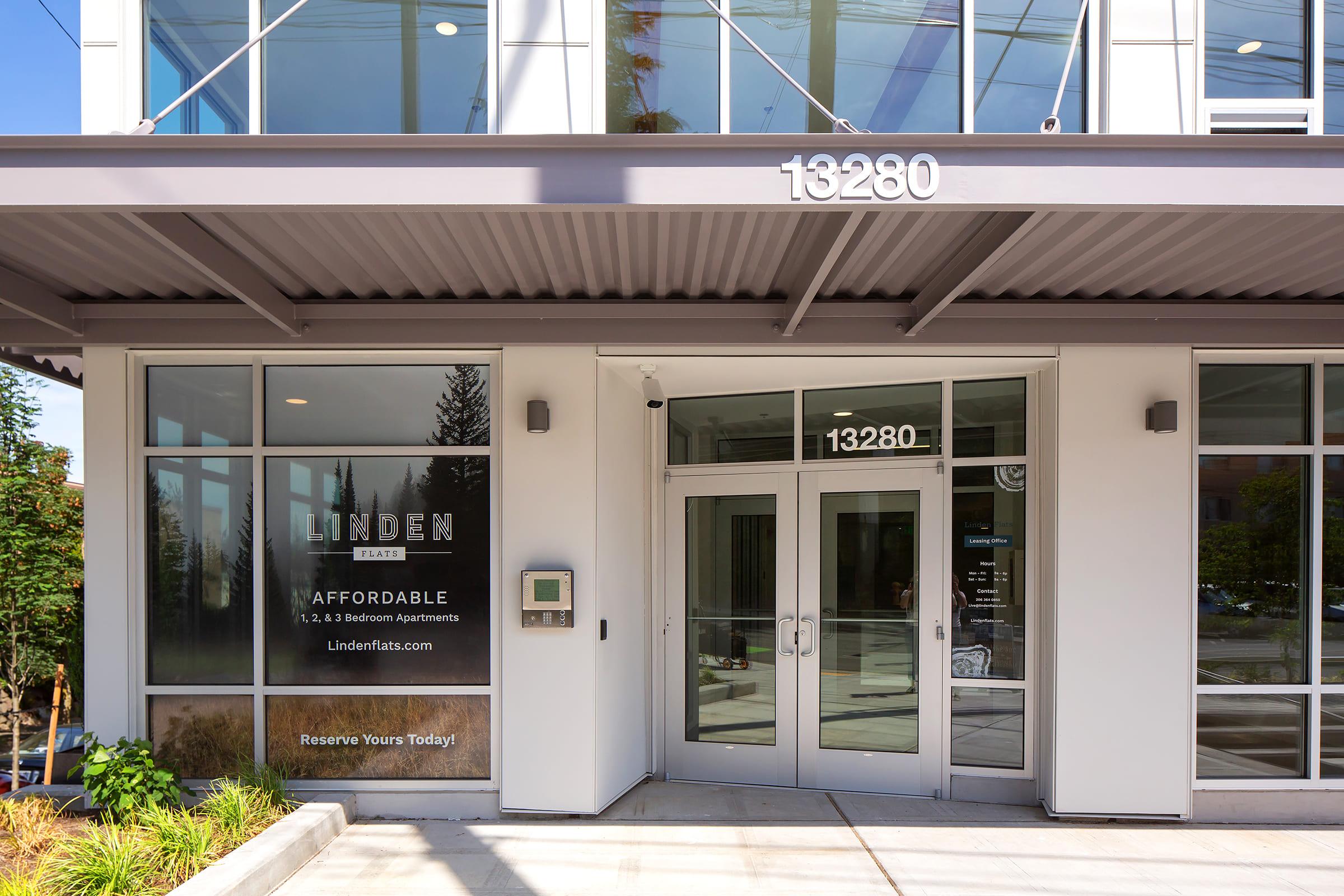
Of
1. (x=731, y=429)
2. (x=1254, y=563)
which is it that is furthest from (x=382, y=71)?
(x=1254, y=563)

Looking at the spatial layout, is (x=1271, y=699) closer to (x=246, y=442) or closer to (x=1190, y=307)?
(x=1190, y=307)

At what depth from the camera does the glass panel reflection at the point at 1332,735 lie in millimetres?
5480

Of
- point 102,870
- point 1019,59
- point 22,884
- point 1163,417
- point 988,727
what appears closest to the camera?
point 22,884

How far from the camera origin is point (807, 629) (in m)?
6.17

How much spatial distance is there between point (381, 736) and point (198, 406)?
2611 mm

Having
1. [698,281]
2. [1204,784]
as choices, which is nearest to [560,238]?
[698,281]

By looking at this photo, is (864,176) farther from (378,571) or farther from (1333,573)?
(1333,573)

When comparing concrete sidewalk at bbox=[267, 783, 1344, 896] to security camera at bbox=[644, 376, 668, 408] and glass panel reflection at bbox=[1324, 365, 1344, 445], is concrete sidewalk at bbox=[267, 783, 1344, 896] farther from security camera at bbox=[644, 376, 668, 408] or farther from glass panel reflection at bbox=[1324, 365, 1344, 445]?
security camera at bbox=[644, 376, 668, 408]

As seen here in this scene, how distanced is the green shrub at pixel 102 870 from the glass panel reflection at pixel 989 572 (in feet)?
16.5

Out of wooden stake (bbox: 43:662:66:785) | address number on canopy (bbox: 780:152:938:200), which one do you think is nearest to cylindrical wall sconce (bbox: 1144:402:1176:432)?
address number on canopy (bbox: 780:152:938:200)

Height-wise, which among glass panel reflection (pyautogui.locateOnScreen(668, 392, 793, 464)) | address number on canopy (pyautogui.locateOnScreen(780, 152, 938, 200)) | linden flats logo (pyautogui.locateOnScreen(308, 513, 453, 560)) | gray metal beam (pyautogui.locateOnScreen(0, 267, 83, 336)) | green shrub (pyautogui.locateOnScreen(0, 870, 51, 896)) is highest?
address number on canopy (pyautogui.locateOnScreen(780, 152, 938, 200))

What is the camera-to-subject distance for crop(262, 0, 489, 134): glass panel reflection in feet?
18.3

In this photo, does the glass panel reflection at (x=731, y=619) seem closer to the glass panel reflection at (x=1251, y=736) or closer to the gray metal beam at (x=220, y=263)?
the glass panel reflection at (x=1251, y=736)

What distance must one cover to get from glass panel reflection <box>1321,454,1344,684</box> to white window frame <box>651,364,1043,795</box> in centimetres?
187
